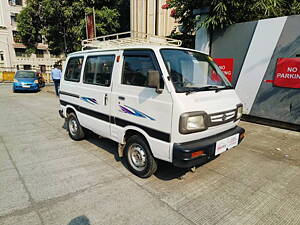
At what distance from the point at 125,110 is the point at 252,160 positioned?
2.74 metres

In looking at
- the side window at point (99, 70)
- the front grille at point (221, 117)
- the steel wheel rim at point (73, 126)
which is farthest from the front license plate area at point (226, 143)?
the steel wheel rim at point (73, 126)

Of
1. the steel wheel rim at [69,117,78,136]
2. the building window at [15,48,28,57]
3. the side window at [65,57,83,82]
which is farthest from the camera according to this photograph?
the building window at [15,48,28,57]

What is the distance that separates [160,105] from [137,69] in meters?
0.78

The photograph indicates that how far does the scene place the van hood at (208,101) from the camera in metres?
2.54

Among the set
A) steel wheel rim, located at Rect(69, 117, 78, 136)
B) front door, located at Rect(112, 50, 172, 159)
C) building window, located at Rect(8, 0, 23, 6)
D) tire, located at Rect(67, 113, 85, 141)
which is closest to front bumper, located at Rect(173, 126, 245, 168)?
front door, located at Rect(112, 50, 172, 159)

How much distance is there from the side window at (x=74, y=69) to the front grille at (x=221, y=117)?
302 cm

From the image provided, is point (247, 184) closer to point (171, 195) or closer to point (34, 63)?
point (171, 195)

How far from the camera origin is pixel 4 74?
84.4 ft

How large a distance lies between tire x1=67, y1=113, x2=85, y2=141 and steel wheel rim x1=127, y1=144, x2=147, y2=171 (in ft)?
6.10

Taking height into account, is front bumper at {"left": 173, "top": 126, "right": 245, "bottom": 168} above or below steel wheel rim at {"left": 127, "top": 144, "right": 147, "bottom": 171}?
above

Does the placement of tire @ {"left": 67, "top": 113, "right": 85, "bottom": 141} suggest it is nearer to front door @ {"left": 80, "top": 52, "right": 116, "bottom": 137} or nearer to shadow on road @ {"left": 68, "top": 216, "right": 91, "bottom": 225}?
front door @ {"left": 80, "top": 52, "right": 116, "bottom": 137}

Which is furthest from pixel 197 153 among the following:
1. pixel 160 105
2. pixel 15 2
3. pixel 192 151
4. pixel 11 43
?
pixel 15 2

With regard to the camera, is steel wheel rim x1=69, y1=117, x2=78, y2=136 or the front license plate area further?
steel wheel rim x1=69, y1=117, x2=78, y2=136

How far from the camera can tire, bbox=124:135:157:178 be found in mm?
2984
